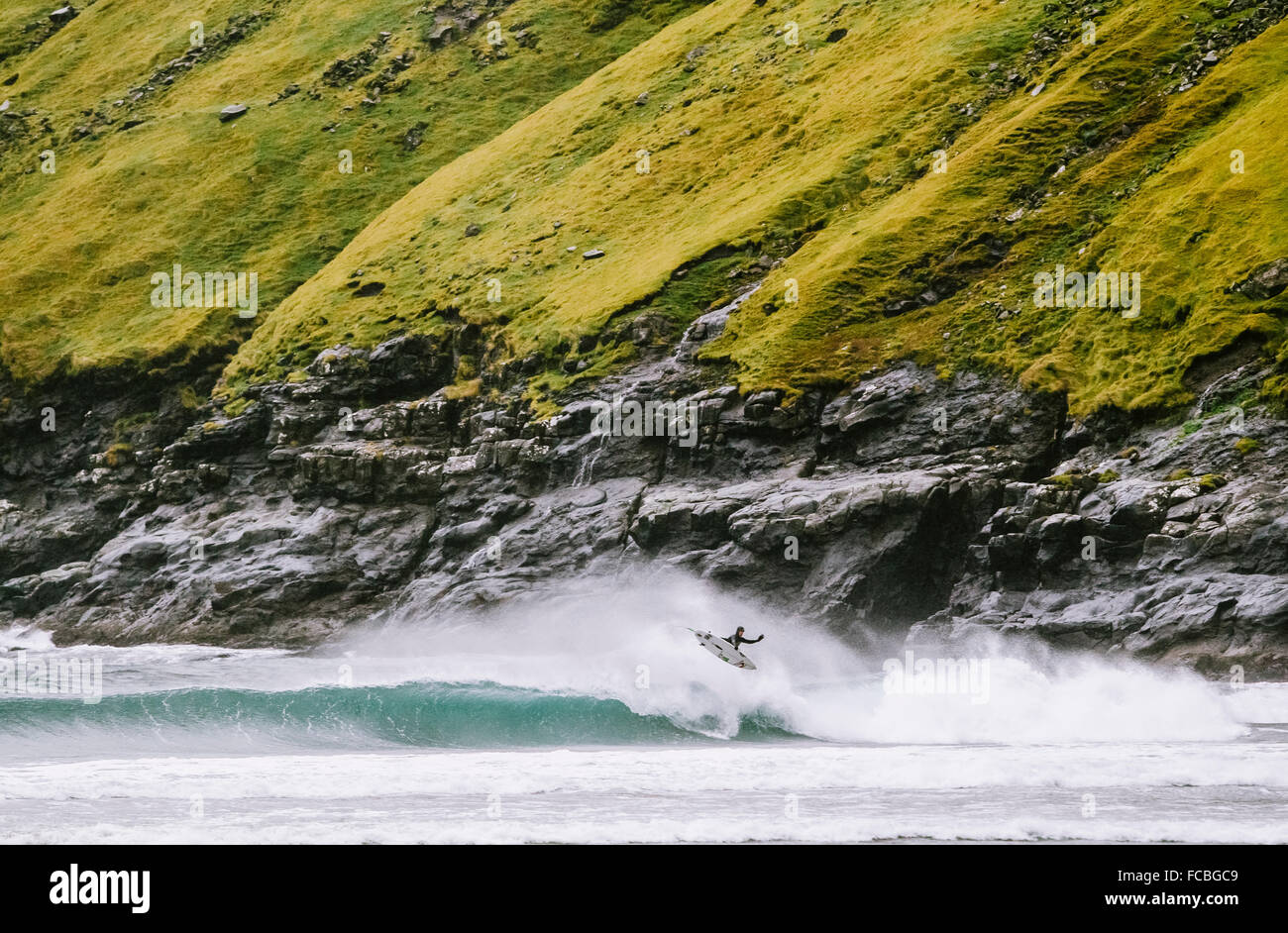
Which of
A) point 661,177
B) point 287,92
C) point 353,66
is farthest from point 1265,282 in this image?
point 287,92

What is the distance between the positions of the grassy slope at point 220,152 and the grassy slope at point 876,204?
9435mm

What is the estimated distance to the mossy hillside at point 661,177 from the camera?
61.3m

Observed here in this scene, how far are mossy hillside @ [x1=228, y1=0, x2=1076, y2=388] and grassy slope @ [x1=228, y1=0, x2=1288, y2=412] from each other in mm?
197

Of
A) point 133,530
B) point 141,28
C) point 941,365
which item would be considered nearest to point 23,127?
point 141,28

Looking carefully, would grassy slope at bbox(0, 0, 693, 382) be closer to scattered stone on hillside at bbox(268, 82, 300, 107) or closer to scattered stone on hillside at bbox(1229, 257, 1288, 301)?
scattered stone on hillside at bbox(268, 82, 300, 107)

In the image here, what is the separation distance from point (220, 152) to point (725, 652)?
253ft

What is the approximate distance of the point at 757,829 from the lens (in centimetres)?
1984

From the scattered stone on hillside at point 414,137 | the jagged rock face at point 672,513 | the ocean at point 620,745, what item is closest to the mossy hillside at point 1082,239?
the jagged rock face at point 672,513

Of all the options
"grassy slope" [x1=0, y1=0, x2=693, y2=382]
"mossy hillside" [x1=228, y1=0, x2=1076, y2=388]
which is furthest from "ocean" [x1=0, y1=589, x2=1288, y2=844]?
"grassy slope" [x1=0, y1=0, x2=693, y2=382]

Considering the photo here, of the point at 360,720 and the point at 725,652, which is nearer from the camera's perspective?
the point at 360,720

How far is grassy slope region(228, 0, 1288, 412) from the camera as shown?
46.2m

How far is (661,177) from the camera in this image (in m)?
71.2

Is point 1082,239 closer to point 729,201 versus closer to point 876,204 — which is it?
point 876,204

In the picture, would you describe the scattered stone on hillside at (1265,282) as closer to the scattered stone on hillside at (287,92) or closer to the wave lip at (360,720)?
the wave lip at (360,720)
